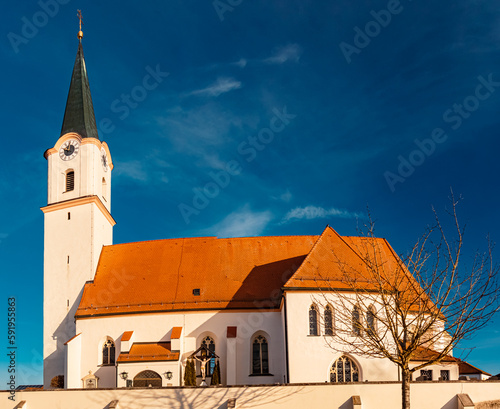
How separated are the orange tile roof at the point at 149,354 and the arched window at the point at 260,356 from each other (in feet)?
15.0

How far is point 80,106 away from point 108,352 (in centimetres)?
1822

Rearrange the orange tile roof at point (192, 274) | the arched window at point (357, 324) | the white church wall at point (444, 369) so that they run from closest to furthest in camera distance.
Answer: the arched window at point (357, 324) < the white church wall at point (444, 369) < the orange tile roof at point (192, 274)

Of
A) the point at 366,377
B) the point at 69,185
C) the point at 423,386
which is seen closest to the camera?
the point at 423,386

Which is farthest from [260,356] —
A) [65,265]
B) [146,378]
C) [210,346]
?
[65,265]

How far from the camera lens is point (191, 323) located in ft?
123

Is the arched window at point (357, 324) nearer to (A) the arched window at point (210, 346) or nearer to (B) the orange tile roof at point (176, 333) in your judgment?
(A) the arched window at point (210, 346)

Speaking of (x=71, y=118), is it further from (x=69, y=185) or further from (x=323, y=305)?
(x=323, y=305)

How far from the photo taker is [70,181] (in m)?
43.5

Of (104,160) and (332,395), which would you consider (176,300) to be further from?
(332,395)

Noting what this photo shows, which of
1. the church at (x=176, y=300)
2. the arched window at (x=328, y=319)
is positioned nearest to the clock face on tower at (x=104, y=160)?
the church at (x=176, y=300)

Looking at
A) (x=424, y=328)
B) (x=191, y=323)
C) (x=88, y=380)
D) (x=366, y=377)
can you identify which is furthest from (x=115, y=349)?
(x=424, y=328)

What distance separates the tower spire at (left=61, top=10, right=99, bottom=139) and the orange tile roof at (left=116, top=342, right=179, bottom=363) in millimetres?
16145

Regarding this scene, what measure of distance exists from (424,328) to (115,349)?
75.6ft

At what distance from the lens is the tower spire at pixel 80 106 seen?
44500 mm
